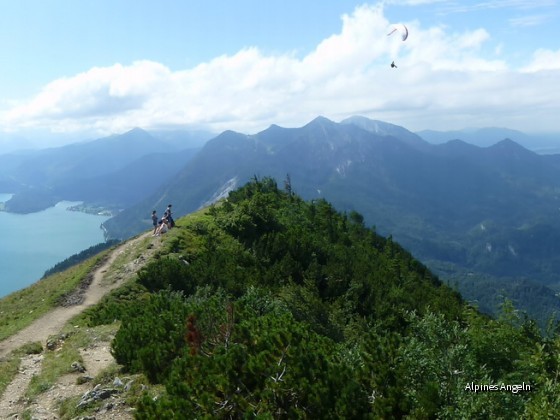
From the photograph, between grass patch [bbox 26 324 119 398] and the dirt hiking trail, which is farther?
the dirt hiking trail

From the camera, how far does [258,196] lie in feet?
230

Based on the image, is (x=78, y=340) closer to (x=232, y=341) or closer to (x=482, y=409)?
(x=232, y=341)

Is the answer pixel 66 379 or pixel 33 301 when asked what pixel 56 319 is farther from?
pixel 66 379

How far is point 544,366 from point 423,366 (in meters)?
4.50

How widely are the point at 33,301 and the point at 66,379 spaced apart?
23245mm

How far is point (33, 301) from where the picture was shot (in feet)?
135

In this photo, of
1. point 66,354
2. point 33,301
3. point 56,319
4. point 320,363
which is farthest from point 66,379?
point 33,301

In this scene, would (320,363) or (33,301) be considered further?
(33,301)

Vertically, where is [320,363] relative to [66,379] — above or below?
above

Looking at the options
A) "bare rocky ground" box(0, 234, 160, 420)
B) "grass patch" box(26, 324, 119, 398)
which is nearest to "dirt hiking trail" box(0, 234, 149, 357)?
"bare rocky ground" box(0, 234, 160, 420)

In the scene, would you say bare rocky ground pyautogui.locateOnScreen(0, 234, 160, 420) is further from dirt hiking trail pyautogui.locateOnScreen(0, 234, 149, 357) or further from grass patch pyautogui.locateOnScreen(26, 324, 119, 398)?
grass patch pyautogui.locateOnScreen(26, 324, 119, 398)

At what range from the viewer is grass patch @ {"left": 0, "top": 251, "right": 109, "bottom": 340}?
34.6 meters

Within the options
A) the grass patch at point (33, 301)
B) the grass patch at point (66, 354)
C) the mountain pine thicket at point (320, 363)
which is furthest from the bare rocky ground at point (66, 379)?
the mountain pine thicket at point (320, 363)

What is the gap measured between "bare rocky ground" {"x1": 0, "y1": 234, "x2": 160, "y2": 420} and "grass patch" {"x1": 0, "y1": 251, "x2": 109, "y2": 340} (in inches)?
39.0
